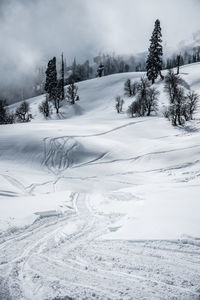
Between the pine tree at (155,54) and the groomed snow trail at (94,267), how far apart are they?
5347 cm

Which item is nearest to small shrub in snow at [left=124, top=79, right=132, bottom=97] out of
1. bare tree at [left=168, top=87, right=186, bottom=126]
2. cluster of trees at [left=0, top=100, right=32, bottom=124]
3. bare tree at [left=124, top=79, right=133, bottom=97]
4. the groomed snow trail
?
Result: bare tree at [left=124, top=79, right=133, bottom=97]

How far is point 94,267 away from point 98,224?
2.83m

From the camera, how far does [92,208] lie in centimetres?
989

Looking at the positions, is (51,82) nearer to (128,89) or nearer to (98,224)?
(128,89)

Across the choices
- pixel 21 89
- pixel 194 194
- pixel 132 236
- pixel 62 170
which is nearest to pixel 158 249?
pixel 132 236

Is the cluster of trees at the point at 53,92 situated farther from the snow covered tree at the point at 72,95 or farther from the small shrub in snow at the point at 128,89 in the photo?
the small shrub in snow at the point at 128,89

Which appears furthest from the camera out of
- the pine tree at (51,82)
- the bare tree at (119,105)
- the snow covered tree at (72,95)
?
the snow covered tree at (72,95)

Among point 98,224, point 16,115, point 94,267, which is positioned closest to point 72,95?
point 16,115

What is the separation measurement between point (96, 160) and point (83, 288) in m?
15.7

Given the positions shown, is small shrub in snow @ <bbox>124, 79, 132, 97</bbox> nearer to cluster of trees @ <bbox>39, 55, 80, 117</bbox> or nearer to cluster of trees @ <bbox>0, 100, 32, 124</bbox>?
cluster of trees @ <bbox>39, 55, 80, 117</bbox>

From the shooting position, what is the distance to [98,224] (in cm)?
786

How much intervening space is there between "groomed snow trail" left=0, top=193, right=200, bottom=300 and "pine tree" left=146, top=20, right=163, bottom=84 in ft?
175

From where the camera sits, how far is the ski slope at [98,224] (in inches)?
176

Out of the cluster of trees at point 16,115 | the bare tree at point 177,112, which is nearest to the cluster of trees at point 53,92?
the cluster of trees at point 16,115
